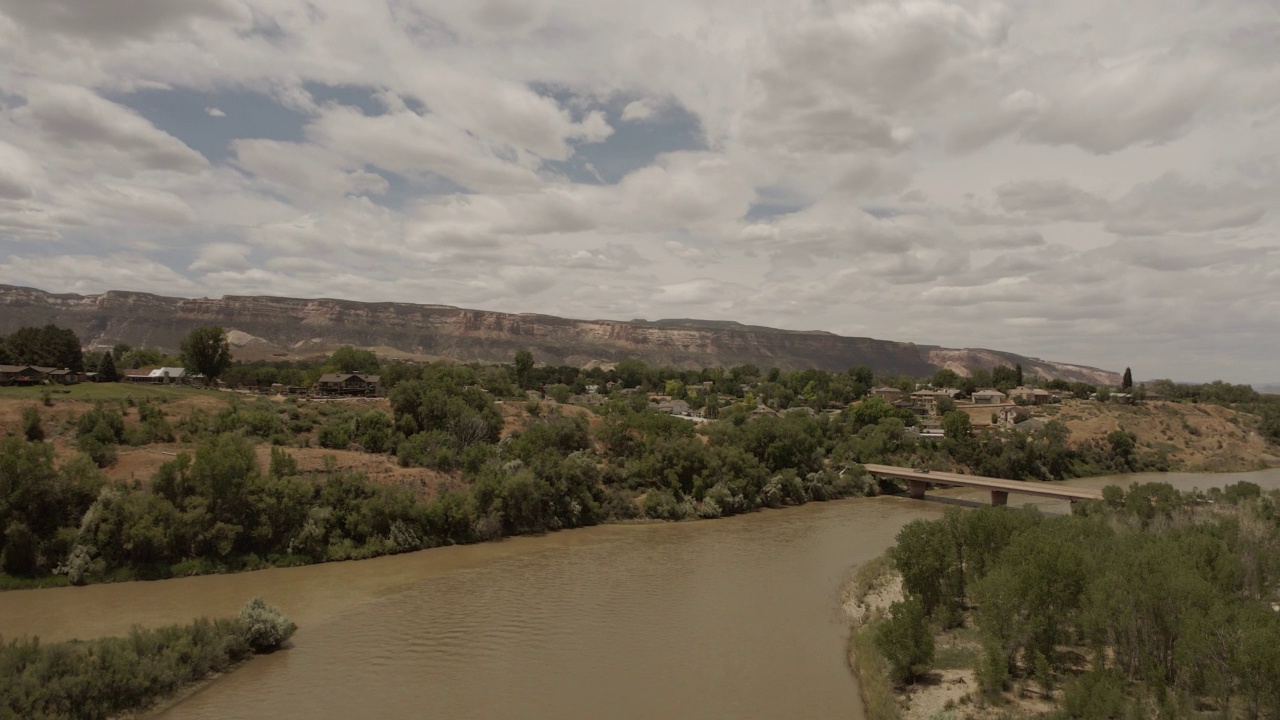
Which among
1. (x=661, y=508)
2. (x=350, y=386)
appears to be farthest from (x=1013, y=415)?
(x=350, y=386)

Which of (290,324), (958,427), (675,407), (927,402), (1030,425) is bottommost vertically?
(675,407)

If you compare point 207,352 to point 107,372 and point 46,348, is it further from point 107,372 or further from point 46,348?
point 46,348

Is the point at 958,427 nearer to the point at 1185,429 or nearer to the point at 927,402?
the point at 927,402

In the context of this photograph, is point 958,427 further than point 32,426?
Yes

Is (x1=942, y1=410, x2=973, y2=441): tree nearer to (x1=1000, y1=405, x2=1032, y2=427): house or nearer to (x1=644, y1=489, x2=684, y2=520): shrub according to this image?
(x1=1000, y1=405, x2=1032, y2=427): house

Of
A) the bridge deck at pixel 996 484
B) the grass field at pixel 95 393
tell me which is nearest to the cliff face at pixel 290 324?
the grass field at pixel 95 393

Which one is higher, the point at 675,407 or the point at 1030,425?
the point at 1030,425

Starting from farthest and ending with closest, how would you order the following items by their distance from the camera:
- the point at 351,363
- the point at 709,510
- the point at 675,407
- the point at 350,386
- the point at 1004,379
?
1. the point at 1004,379
2. the point at 675,407
3. the point at 351,363
4. the point at 350,386
5. the point at 709,510

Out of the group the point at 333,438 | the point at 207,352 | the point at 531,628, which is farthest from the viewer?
the point at 207,352
